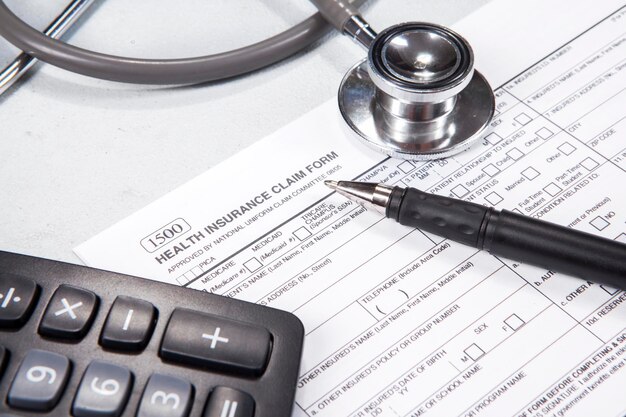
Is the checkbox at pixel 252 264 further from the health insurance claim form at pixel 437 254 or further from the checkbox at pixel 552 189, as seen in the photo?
the checkbox at pixel 552 189

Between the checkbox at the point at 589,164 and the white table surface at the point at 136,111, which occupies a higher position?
the white table surface at the point at 136,111

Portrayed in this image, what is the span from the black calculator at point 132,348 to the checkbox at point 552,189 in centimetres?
20

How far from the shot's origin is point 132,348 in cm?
38

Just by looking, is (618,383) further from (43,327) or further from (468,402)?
(43,327)

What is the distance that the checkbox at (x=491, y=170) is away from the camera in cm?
50

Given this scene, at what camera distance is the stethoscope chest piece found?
488mm

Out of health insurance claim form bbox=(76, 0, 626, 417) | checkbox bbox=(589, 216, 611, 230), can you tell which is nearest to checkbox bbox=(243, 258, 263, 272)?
health insurance claim form bbox=(76, 0, 626, 417)

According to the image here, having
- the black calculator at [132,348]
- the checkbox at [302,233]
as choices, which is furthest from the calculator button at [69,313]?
the checkbox at [302,233]

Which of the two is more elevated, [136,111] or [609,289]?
[136,111]

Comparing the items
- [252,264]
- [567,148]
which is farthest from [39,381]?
[567,148]

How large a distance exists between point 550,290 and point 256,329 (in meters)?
0.18

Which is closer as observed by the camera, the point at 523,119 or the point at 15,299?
the point at 15,299

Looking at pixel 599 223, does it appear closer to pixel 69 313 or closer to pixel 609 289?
pixel 609 289

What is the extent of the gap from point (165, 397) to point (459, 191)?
23cm
